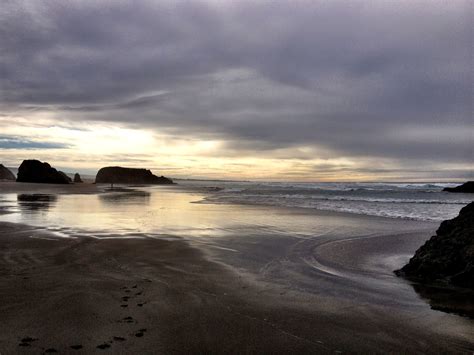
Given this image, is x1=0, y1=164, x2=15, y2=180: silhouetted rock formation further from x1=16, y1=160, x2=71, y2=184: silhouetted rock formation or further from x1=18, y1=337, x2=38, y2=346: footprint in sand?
x1=18, y1=337, x2=38, y2=346: footprint in sand

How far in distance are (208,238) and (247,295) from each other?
564 centimetres

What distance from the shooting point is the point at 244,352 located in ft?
12.0

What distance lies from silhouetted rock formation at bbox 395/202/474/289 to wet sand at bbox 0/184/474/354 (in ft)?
2.08

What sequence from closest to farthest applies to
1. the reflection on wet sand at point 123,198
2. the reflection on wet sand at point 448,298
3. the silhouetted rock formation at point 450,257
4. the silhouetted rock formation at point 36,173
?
1. the reflection on wet sand at point 448,298
2. the silhouetted rock formation at point 450,257
3. the reflection on wet sand at point 123,198
4. the silhouetted rock formation at point 36,173

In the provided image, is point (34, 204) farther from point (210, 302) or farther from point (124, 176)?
point (124, 176)

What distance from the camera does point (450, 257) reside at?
22.8ft

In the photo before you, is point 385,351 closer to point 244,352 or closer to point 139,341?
point 244,352

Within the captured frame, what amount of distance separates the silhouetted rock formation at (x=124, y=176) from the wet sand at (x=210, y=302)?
124281 millimetres

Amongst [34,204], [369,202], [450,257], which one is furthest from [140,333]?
[369,202]

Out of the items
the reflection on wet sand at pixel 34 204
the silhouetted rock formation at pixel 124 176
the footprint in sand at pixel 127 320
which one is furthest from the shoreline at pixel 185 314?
the silhouetted rock formation at pixel 124 176

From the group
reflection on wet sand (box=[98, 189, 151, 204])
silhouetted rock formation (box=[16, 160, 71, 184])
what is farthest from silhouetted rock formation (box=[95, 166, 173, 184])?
reflection on wet sand (box=[98, 189, 151, 204])

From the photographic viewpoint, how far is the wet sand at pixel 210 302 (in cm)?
384

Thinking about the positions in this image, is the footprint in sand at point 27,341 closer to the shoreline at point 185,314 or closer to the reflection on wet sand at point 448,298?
the shoreline at point 185,314

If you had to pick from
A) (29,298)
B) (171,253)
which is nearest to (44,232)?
(171,253)
